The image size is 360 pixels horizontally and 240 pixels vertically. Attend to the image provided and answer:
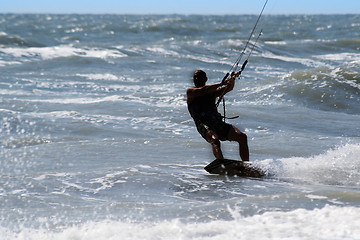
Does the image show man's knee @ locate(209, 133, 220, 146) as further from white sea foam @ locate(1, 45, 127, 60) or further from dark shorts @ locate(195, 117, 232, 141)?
white sea foam @ locate(1, 45, 127, 60)

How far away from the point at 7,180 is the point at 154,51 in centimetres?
1972

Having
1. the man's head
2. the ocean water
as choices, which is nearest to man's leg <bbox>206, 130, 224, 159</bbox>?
the ocean water

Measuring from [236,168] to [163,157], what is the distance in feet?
5.57

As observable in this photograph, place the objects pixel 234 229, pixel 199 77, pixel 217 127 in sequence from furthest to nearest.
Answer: pixel 217 127 < pixel 199 77 < pixel 234 229

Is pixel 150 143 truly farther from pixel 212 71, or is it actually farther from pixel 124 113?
pixel 212 71

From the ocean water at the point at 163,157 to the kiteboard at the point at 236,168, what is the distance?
113 mm

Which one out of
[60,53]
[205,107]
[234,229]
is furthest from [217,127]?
[60,53]

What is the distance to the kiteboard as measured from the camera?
6.93 metres

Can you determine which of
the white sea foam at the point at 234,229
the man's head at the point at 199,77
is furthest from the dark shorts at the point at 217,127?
the white sea foam at the point at 234,229

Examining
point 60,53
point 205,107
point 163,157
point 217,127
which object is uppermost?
point 205,107

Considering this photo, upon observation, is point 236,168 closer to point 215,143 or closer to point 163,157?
point 215,143

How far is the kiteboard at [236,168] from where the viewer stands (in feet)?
22.7

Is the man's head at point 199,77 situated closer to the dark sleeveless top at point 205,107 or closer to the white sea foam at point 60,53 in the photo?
the dark sleeveless top at point 205,107

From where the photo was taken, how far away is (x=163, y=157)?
8.35 meters
